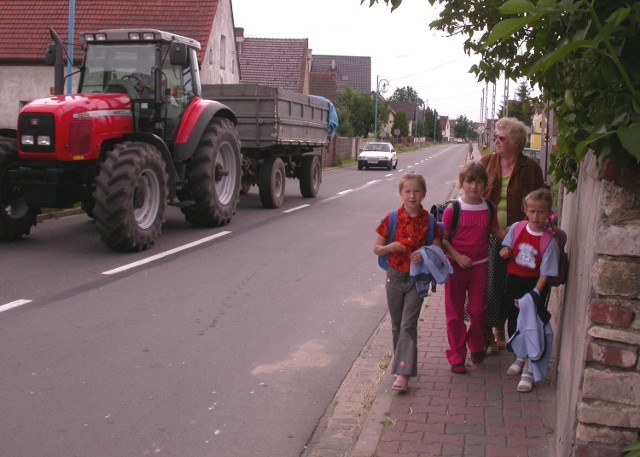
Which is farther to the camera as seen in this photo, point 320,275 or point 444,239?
point 320,275

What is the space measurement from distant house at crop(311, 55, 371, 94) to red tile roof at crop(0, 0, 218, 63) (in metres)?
61.5

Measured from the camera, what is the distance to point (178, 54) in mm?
10938

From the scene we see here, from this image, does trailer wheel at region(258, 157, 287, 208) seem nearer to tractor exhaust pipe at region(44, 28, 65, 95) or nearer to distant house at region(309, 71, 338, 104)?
tractor exhaust pipe at region(44, 28, 65, 95)

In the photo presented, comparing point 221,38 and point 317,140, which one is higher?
point 221,38

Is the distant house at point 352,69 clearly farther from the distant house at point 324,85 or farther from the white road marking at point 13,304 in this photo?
the white road marking at point 13,304

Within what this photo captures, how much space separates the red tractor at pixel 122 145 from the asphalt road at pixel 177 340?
52 centimetres

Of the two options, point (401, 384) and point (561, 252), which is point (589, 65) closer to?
point (561, 252)

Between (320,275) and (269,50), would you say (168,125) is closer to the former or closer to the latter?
(320,275)

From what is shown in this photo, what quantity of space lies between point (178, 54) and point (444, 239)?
6.77m

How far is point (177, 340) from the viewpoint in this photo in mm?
6336

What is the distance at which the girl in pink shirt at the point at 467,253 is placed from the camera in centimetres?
521

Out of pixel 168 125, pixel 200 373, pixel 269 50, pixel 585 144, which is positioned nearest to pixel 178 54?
pixel 168 125

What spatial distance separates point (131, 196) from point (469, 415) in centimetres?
629

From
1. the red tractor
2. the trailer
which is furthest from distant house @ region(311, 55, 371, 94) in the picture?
the red tractor
